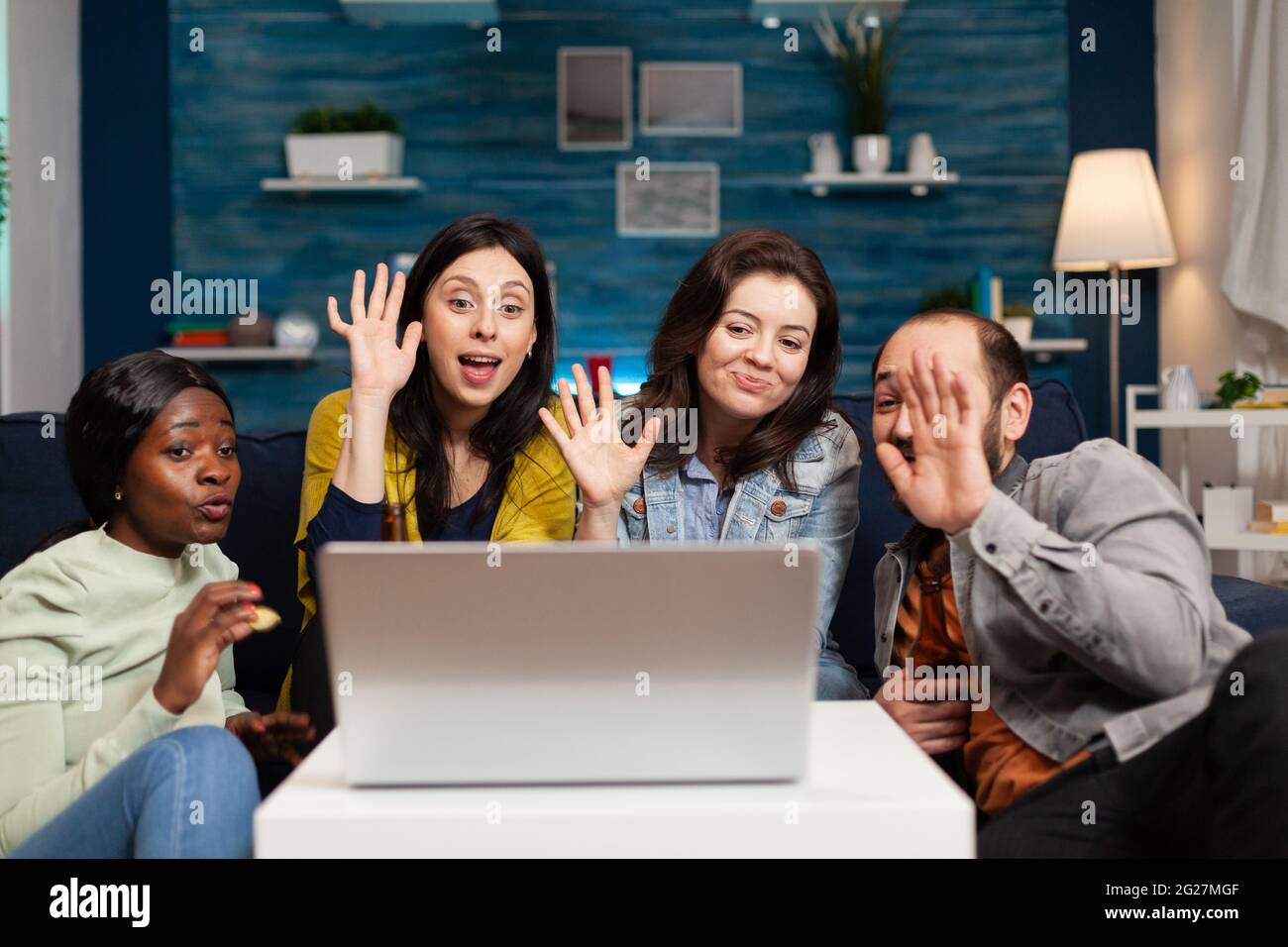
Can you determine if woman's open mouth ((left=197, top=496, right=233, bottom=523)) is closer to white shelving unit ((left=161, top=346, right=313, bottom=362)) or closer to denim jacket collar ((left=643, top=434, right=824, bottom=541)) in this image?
denim jacket collar ((left=643, top=434, right=824, bottom=541))

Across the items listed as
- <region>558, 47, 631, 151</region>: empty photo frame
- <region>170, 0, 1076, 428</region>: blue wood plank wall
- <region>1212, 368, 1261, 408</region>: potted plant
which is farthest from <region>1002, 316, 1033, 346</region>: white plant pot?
<region>558, 47, 631, 151</region>: empty photo frame

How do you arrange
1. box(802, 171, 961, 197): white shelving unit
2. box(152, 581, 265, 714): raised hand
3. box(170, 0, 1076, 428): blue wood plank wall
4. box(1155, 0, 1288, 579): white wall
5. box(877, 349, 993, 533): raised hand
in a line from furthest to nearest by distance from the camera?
box(170, 0, 1076, 428): blue wood plank wall
box(802, 171, 961, 197): white shelving unit
box(1155, 0, 1288, 579): white wall
box(877, 349, 993, 533): raised hand
box(152, 581, 265, 714): raised hand

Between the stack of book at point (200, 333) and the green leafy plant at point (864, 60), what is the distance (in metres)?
2.43

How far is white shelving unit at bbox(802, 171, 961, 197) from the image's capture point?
437 centimetres

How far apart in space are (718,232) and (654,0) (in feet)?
2.93

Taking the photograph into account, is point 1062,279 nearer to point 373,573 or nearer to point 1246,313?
point 1246,313

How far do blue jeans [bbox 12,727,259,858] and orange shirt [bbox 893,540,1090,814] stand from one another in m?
0.77

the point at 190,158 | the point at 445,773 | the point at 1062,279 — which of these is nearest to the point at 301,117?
the point at 190,158

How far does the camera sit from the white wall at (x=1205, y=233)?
3699 mm

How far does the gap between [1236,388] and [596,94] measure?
2.48m

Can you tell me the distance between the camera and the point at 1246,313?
3.71m

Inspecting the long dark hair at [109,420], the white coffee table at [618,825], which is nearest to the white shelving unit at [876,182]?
the long dark hair at [109,420]

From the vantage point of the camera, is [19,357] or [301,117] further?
[301,117]

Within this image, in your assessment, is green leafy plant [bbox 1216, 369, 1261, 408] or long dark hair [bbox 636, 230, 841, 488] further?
green leafy plant [bbox 1216, 369, 1261, 408]
